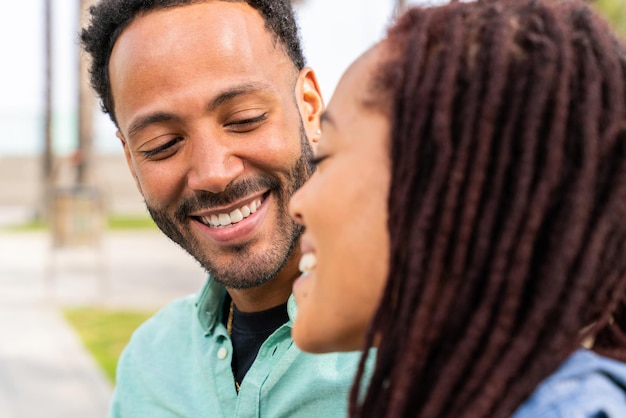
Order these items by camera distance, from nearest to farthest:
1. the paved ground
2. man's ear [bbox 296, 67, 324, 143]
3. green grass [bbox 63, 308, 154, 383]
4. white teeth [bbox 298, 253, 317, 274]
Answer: white teeth [bbox 298, 253, 317, 274]
man's ear [bbox 296, 67, 324, 143]
the paved ground
green grass [bbox 63, 308, 154, 383]

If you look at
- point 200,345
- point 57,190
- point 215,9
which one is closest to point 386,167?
point 215,9

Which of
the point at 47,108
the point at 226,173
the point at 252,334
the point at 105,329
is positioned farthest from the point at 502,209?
the point at 47,108

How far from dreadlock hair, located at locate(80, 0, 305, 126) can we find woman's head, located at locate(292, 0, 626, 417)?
1.05 metres

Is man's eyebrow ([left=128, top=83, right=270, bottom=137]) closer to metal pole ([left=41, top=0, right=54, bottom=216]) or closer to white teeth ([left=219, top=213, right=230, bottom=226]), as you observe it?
white teeth ([left=219, top=213, right=230, bottom=226])

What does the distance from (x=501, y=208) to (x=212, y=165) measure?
0.93 metres

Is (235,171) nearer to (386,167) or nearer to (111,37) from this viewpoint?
(111,37)

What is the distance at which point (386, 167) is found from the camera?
118 cm

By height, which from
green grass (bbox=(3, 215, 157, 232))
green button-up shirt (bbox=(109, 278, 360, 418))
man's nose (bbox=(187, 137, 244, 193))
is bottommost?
green grass (bbox=(3, 215, 157, 232))

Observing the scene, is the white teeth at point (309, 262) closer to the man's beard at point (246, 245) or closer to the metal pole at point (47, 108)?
the man's beard at point (246, 245)

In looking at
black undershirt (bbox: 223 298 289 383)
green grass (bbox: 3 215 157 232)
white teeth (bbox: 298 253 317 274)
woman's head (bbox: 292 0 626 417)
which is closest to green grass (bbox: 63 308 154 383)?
black undershirt (bbox: 223 298 289 383)

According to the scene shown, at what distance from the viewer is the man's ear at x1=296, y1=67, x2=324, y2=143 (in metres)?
2.13

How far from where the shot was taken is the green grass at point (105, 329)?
5949mm

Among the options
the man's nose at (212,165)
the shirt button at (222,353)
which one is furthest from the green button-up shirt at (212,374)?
the man's nose at (212,165)

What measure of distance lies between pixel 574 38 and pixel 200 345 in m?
1.39
